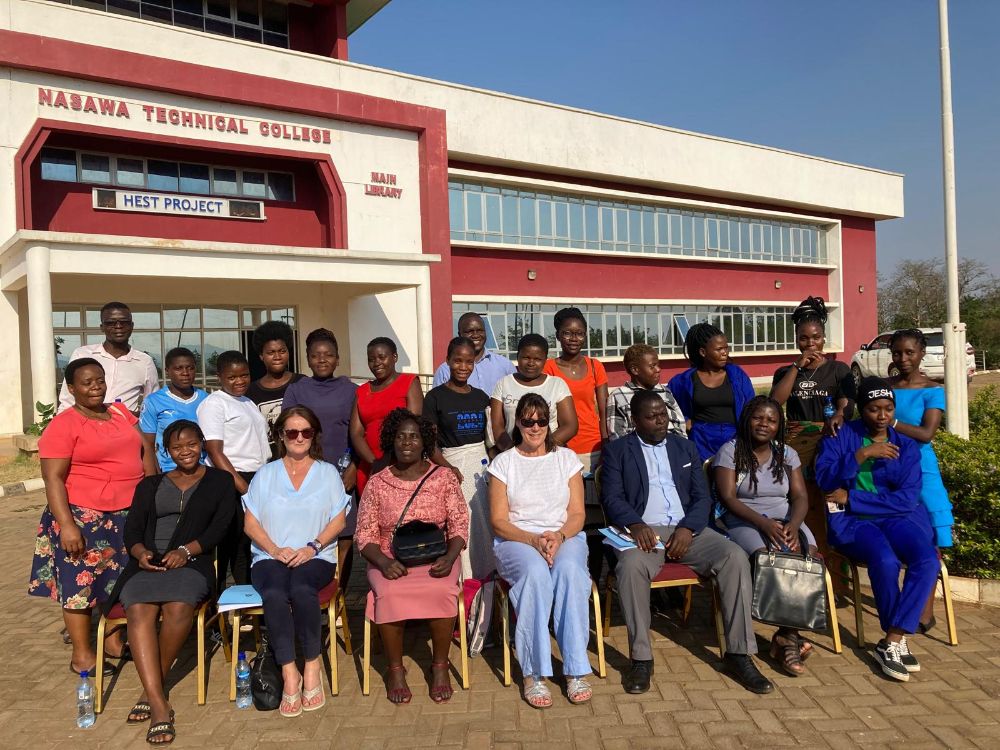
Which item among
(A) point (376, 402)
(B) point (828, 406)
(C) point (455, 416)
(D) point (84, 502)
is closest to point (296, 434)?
(A) point (376, 402)

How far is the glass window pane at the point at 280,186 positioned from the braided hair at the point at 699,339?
12.9m

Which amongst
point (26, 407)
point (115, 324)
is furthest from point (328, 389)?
point (26, 407)

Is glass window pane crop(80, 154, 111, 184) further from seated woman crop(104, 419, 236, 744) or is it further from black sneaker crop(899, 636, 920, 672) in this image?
black sneaker crop(899, 636, 920, 672)

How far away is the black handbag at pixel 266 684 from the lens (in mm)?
3434

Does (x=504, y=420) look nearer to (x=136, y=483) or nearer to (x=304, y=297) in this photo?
(x=136, y=483)

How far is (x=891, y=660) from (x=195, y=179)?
1465cm

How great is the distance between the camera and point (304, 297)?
16188mm

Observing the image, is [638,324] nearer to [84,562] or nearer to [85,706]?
[84,562]

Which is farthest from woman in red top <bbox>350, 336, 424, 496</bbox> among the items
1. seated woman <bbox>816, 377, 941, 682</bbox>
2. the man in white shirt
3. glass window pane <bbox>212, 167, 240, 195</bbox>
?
glass window pane <bbox>212, 167, 240, 195</bbox>

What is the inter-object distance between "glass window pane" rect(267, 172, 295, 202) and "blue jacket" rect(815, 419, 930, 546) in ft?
45.7

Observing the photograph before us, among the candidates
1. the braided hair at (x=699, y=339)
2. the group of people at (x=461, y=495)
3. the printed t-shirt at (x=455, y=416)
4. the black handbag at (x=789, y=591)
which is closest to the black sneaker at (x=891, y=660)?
the group of people at (x=461, y=495)

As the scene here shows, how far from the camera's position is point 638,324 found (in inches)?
837

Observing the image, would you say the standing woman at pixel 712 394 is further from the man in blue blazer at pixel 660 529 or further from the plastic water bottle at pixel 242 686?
the plastic water bottle at pixel 242 686

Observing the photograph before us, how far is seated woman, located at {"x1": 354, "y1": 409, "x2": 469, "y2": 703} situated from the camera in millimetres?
3533
